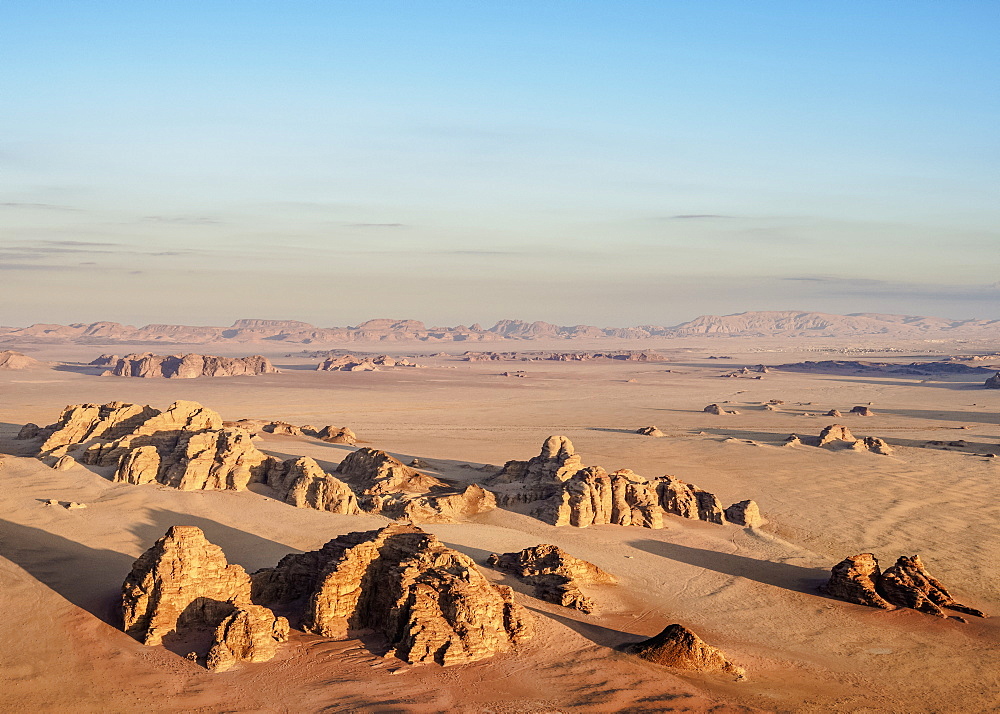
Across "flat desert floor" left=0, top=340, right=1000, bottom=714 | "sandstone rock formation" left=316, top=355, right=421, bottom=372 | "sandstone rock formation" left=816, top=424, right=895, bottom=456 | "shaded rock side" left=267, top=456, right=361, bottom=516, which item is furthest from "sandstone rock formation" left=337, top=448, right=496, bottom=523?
"sandstone rock formation" left=316, top=355, right=421, bottom=372

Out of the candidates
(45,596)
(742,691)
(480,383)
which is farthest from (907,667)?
(480,383)

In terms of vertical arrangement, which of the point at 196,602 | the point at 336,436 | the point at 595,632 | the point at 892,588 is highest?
the point at 196,602

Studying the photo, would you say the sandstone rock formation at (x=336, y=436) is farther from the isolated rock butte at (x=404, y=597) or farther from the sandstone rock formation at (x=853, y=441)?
the sandstone rock formation at (x=853, y=441)

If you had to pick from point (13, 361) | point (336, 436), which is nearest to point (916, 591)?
point (336, 436)

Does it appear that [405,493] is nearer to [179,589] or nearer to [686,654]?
[179,589]

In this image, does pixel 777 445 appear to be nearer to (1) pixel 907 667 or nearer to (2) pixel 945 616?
(2) pixel 945 616

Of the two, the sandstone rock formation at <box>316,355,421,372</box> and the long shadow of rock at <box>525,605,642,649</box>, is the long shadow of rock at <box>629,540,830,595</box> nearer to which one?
the long shadow of rock at <box>525,605,642,649</box>
